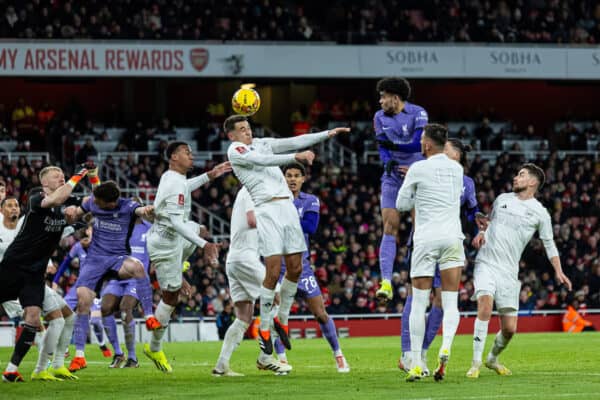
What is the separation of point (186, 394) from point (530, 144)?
32434mm

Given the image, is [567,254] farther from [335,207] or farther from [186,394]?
[186,394]

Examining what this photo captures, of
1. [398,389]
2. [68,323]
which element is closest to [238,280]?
[68,323]

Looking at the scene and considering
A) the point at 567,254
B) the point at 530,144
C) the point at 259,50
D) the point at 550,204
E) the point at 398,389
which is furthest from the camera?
the point at 530,144

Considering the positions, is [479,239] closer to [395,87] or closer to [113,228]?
[395,87]

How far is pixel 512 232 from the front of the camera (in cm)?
1358

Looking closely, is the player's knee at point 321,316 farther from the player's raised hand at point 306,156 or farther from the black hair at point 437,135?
the black hair at point 437,135

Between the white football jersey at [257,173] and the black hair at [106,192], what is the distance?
2381 millimetres

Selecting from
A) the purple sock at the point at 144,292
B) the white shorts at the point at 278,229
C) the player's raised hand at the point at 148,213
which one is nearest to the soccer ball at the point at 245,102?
the white shorts at the point at 278,229

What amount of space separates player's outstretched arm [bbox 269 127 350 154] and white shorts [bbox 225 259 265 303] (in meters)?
1.36

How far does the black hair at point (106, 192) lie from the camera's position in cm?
Result: 1517

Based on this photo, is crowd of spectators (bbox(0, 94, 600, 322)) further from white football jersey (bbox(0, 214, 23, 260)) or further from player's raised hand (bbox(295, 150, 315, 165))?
player's raised hand (bbox(295, 150, 315, 165))

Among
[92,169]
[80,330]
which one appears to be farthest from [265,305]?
[80,330]

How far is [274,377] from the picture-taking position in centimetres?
1344

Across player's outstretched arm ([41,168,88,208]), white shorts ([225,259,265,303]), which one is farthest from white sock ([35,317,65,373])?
white shorts ([225,259,265,303])
